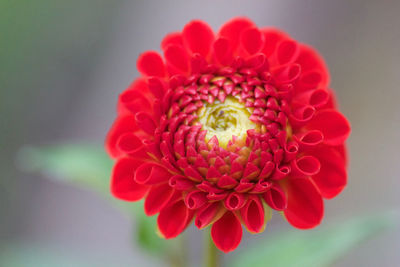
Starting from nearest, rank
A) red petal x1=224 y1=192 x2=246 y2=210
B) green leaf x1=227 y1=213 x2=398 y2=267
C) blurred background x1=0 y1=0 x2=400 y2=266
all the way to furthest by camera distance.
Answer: red petal x1=224 y1=192 x2=246 y2=210
green leaf x1=227 y1=213 x2=398 y2=267
blurred background x1=0 y1=0 x2=400 y2=266

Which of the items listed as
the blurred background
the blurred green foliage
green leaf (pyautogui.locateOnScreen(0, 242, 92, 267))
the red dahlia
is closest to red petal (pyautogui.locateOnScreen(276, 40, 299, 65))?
the red dahlia

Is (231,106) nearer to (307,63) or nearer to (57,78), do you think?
(307,63)

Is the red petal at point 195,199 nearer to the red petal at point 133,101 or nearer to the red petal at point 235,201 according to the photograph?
the red petal at point 235,201

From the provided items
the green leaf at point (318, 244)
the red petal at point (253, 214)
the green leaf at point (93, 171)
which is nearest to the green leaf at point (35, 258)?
the green leaf at point (93, 171)

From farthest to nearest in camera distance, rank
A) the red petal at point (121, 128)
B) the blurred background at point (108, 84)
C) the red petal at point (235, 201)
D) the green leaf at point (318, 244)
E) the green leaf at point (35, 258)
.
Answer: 1. the blurred background at point (108, 84)
2. the green leaf at point (35, 258)
3. the green leaf at point (318, 244)
4. the red petal at point (121, 128)
5. the red petal at point (235, 201)

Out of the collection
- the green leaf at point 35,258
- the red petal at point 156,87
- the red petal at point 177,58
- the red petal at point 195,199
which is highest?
the red petal at point 177,58

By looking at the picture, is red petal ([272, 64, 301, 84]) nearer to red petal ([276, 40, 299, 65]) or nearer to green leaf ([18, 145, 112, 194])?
red petal ([276, 40, 299, 65])

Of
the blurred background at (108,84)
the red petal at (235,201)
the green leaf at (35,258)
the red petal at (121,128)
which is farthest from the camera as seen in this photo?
the blurred background at (108,84)

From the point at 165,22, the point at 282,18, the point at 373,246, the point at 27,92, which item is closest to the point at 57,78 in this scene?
the point at 27,92
